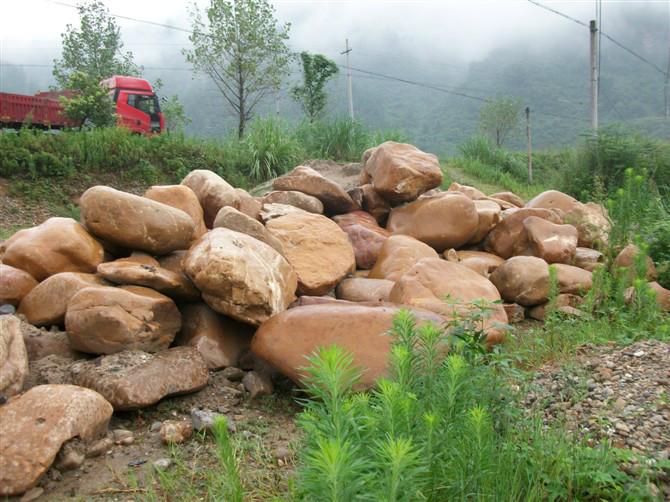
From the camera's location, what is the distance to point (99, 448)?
2.86 metres

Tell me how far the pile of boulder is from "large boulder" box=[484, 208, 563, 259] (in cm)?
17

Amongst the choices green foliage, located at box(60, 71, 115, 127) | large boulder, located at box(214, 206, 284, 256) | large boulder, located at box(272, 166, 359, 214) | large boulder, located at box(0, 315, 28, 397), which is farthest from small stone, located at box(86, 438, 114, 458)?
green foliage, located at box(60, 71, 115, 127)

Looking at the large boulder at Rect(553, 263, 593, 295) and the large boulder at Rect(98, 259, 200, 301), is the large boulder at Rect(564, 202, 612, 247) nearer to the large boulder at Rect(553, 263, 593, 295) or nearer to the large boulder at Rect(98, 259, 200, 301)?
the large boulder at Rect(553, 263, 593, 295)

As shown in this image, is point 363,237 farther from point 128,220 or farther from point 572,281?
point 128,220

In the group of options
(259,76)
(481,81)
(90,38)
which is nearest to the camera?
(259,76)

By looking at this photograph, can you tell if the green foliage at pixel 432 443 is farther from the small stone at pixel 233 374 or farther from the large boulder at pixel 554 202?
the large boulder at pixel 554 202

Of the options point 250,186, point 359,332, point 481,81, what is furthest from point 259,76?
point 481,81

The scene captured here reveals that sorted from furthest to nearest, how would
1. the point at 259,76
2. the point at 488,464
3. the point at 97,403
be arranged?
the point at 259,76
the point at 97,403
the point at 488,464

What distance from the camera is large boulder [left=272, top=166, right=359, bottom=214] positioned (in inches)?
250

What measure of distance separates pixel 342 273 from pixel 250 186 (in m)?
8.10

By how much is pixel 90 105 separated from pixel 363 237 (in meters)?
13.0

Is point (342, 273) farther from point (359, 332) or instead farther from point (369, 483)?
point (369, 483)

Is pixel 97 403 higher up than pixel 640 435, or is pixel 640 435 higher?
pixel 640 435

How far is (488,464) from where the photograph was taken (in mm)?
1763
